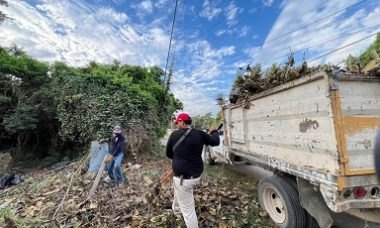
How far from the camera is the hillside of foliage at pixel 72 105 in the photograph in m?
10.7

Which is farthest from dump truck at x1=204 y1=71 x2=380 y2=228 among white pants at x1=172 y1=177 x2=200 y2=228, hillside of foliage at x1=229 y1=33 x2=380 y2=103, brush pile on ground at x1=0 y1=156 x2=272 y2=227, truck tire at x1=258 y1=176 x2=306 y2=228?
white pants at x1=172 y1=177 x2=200 y2=228

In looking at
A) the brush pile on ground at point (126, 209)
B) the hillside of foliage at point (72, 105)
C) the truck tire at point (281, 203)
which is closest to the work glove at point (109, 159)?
the brush pile on ground at point (126, 209)

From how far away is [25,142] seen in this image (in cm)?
1502

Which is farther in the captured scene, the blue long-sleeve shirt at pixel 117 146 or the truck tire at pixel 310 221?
the blue long-sleeve shirt at pixel 117 146

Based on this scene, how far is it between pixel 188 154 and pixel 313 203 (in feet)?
5.99

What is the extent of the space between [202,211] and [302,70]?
9.73 feet

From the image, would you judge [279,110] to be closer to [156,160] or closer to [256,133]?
[256,133]

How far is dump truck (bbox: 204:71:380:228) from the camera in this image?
9.21 feet

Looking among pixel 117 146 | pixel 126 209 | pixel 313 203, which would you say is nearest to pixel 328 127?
pixel 313 203

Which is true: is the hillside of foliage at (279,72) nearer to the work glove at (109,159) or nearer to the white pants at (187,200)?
the white pants at (187,200)

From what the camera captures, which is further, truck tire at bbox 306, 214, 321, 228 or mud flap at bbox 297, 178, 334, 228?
truck tire at bbox 306, 214, 321, 228

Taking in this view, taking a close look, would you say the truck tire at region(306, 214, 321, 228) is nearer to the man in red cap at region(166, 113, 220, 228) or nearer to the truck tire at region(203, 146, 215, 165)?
the man in red cap at region(166, 113, 220, 228)

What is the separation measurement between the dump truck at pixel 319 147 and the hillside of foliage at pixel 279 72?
0.23 m

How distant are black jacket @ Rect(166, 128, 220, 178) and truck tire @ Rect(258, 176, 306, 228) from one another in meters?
1.29
